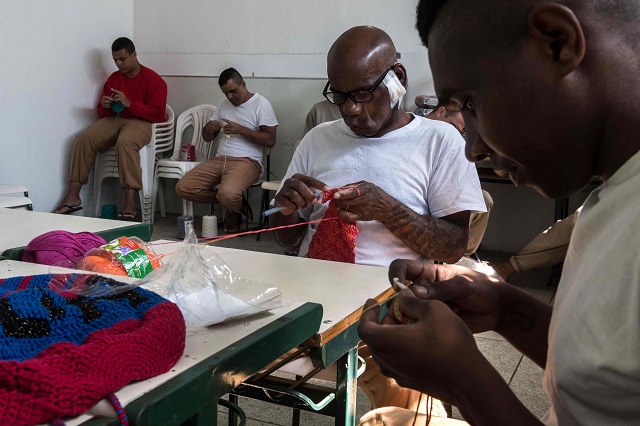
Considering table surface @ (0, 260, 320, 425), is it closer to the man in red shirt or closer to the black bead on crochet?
the black bead on crochet

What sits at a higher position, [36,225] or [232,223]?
[36,225]

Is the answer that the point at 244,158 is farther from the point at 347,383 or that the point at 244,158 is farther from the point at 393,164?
the point at 347,383

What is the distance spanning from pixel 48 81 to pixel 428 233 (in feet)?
18.0

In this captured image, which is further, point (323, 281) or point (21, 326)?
point (323, 281)

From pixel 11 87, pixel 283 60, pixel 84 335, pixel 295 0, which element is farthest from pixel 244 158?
pixel 84 335

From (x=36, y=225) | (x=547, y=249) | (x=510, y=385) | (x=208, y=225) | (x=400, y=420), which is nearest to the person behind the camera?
(x=400, y=420)

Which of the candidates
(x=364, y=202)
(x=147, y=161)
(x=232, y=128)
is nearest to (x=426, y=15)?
(x=364, y=202)

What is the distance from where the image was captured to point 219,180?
6.16 meters

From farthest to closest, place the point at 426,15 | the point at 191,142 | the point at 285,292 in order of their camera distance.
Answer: the point at 191,142, the point at 285,292, the point at 426,15

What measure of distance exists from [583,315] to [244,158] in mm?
5513

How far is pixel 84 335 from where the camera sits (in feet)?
3.03

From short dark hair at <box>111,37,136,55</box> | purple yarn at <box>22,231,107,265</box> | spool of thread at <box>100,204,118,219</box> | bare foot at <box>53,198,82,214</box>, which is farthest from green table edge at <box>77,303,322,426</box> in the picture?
short dark hair at <box>111,37,136,55</box>

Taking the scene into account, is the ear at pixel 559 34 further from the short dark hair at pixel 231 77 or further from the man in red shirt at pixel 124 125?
the man in red shirt at pixel 124 125

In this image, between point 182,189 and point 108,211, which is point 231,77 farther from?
point 108,211
